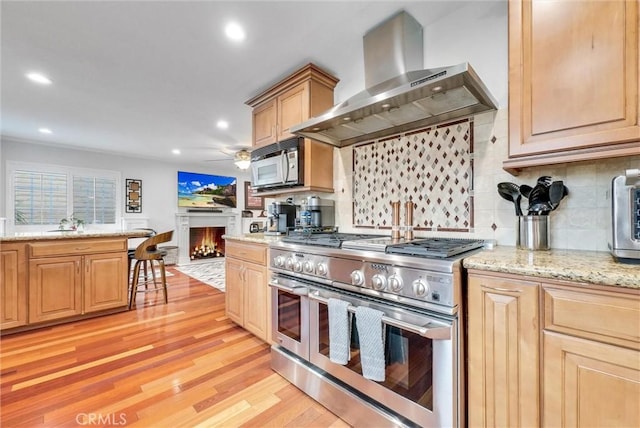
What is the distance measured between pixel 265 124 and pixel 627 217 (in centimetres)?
265

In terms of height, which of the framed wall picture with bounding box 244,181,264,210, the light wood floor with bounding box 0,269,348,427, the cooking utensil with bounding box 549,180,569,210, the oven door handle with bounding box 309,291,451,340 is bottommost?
the light wood floor with bounding box 0,269,348,427

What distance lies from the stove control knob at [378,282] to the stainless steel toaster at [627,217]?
86 centimetres

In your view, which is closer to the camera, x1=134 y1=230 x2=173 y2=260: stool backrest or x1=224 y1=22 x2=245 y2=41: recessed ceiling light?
x1=224 y1=22 x2=245 y2=41: recessed ceiling light

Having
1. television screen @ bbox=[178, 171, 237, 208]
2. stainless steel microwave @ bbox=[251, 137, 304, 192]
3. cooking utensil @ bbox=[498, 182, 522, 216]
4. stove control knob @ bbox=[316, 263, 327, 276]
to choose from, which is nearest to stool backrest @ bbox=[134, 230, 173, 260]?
stainless steel microwave @ bbox=[251, 137, 304, 192]

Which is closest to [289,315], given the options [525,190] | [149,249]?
[525,190]

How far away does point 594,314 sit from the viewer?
0.88m

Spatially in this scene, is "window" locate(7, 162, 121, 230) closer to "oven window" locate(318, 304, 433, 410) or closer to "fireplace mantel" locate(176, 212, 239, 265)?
"fireplace mantel" locate(176, 212, 239, 265)

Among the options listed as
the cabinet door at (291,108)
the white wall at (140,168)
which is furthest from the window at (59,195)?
the cabinet door at (291,108)

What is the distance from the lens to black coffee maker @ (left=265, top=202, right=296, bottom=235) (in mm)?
2643

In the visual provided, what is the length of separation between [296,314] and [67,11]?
7.92 feet

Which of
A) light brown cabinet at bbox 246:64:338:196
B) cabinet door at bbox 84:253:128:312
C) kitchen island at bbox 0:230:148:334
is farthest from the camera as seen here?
cabinet door at bbox 84:253:128:312

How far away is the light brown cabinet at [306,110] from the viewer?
2.38m

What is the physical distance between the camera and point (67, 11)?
1.74m

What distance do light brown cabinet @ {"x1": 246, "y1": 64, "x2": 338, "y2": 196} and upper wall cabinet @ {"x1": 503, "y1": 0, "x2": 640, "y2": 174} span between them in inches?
56.5
